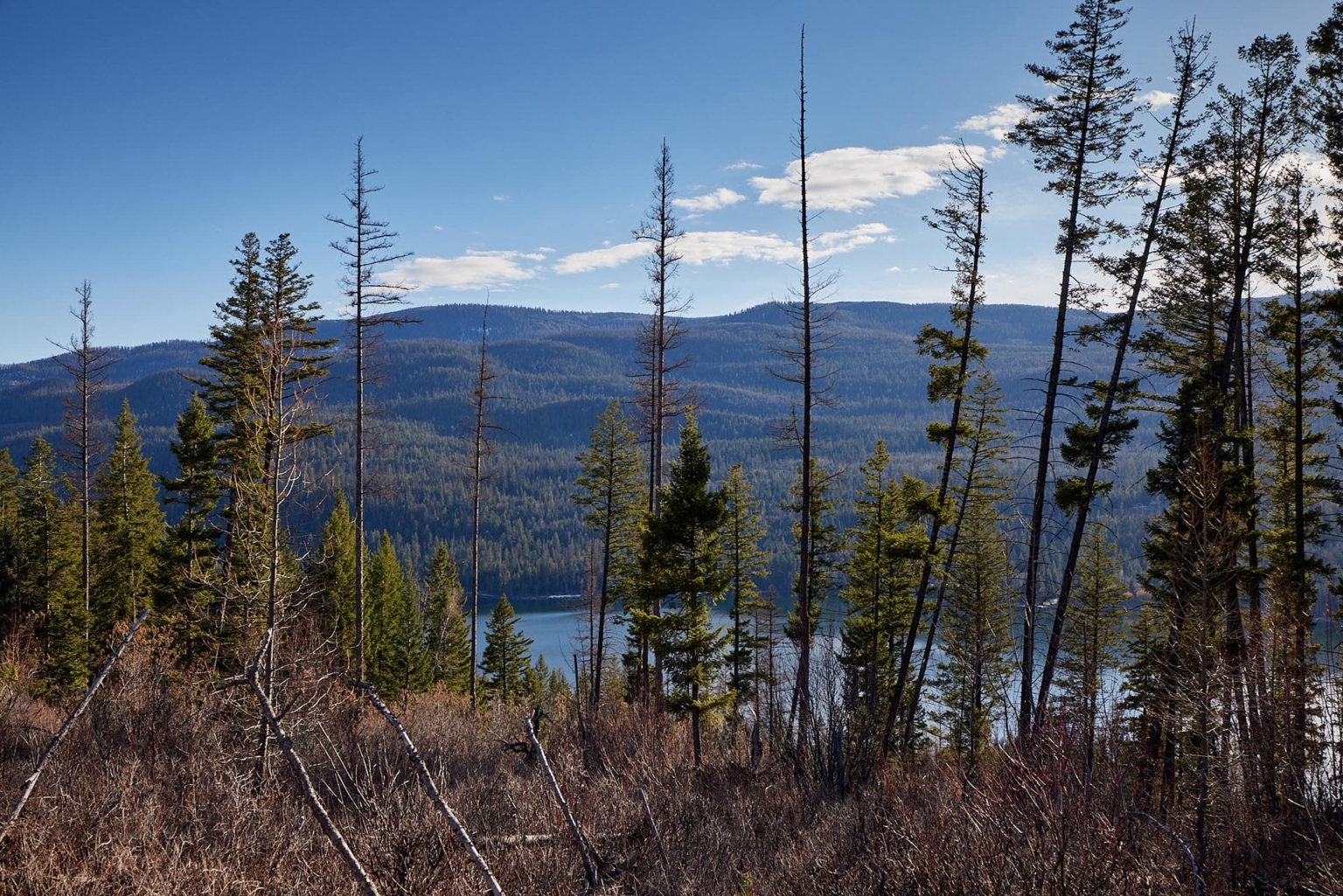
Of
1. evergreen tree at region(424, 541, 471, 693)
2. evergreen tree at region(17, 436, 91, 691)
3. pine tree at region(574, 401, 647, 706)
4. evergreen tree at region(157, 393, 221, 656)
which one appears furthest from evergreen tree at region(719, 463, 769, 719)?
evergreen tree at region(17, 436, 91, 691)

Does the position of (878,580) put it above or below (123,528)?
below

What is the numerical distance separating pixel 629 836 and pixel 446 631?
3856cm

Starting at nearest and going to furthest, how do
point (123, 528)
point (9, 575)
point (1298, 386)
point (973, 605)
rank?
point (1298, 386)
point (973, 605)
point (123, 528)
point (9, 575)

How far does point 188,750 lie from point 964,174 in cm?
1716

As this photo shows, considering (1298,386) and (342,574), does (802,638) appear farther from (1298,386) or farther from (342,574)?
(342,574)

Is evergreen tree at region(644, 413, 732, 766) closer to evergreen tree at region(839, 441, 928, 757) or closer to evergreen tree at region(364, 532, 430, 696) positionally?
evergreen tree at region(839, 441, 928, 757)

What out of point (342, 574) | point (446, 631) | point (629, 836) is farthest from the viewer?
point (446, 631)

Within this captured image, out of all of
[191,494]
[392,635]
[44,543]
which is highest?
[191,494]

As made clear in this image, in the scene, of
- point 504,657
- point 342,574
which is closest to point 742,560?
point 342,574

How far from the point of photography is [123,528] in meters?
31.6

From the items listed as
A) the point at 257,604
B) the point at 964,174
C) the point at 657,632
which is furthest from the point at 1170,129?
the point at 257,604

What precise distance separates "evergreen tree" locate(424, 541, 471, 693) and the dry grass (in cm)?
3382

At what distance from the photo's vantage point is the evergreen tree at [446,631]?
43875 mm

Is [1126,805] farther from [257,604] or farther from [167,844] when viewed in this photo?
[257,604]
